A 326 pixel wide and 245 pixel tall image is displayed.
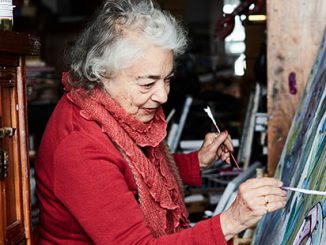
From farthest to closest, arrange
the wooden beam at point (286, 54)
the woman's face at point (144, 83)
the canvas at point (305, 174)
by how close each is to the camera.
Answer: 1. the wooden beam at point (286, 54)
2. the woman's face at point (144, 83)
3. the canvas at point (305, 174)

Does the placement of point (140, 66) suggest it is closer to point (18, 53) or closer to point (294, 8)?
point (18, 53)

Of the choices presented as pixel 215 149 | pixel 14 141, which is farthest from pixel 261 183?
pixel 215 149

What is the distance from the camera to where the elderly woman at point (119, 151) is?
1.80m

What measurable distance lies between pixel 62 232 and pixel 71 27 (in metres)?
7.47

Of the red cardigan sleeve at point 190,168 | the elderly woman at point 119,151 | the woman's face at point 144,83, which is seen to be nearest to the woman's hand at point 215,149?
the red cardigan sleeve at point 190,168

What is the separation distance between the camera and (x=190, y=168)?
Answer: 264 centimetres

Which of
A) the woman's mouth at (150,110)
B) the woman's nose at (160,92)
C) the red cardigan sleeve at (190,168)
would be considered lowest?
the red cardigan sleeve at (190,168)

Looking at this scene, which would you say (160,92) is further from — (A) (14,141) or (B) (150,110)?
(A) (14,141)

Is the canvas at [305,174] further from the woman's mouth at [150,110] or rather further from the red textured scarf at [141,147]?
the woman's mouth at [150,110]

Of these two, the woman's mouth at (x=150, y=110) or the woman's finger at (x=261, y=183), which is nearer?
the woman's finger at (x=261, y=183)

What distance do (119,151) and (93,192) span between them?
19 cm

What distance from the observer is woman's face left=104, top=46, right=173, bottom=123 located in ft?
6.43

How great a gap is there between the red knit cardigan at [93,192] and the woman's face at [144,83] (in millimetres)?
135

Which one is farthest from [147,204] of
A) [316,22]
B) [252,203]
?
Result: [316,22]
